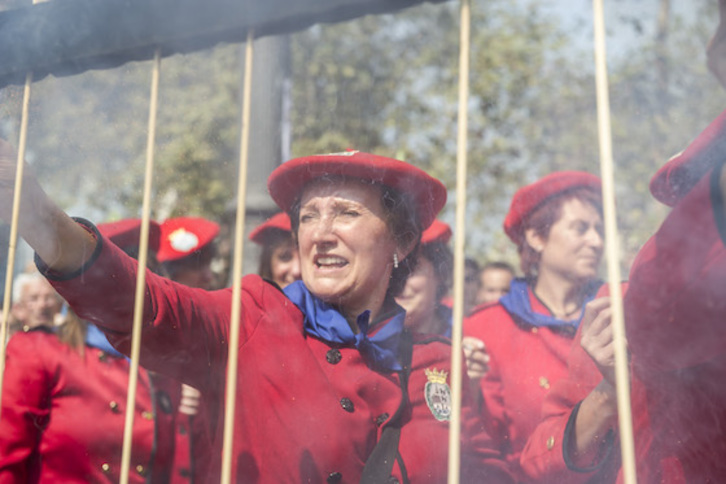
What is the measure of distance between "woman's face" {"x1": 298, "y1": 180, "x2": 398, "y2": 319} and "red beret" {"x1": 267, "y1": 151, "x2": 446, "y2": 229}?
0.03 m

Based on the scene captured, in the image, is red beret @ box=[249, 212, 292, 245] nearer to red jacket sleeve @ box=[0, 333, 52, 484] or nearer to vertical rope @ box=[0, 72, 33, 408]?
red jacket sleeve @ box=[0, 333, 52, 484]

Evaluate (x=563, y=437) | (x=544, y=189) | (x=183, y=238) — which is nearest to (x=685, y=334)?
(x=563, y=437)

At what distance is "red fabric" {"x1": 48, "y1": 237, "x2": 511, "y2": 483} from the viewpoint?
1.41m

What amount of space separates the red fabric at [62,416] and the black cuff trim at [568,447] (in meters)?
1.26

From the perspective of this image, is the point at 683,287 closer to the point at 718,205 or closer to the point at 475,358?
the point at 718,205

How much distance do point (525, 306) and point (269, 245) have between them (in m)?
0.98

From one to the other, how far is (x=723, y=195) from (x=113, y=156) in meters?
1.23

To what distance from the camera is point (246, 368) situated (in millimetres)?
1518

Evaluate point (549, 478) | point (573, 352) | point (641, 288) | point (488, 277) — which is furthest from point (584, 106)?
point (641, 288)

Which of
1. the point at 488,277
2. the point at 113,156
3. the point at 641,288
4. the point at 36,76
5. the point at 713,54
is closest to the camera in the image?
the point at 713,54

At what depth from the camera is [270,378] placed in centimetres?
151

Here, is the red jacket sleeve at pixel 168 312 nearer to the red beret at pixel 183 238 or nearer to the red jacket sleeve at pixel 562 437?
the red jacket sleeve at pixel 562 437

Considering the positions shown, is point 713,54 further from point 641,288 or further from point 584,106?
point 584,106

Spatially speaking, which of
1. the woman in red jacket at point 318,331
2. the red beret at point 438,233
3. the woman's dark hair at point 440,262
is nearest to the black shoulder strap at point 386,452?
the woman in red jacket at point 318,331
